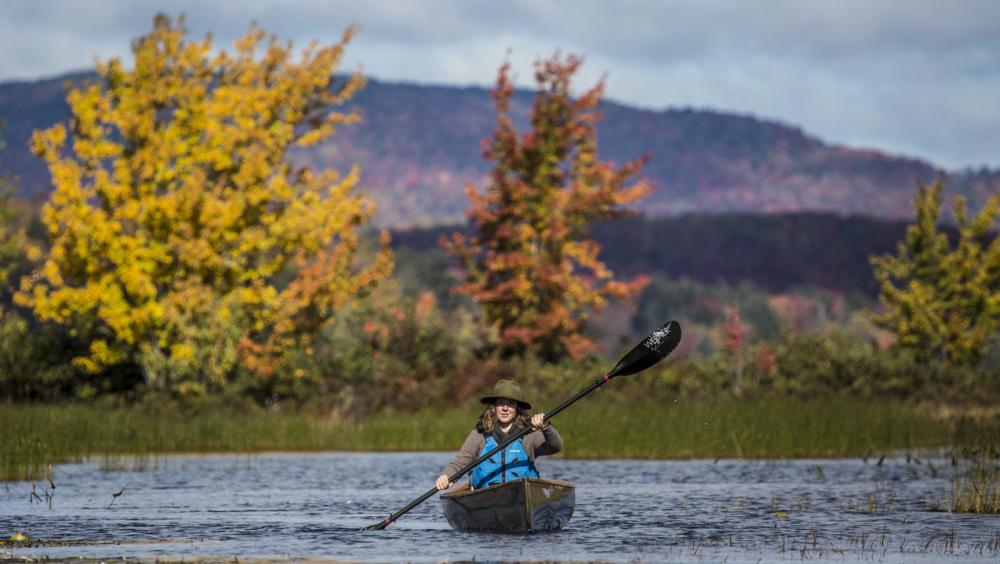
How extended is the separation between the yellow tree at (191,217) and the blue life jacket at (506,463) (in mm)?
18993

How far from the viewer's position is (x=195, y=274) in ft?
119

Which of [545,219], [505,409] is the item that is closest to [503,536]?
[505,409]

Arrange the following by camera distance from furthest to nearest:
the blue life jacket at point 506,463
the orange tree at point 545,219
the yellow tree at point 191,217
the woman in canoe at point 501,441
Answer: the orange tree at point 545,219, the yellow tree at point 191,217, the blue life jacket at point 506,463, the woman in canoe at point 501,441

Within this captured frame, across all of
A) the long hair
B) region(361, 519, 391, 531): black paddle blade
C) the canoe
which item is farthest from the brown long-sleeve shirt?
region(361, 519, 391, 531): black paddle blade

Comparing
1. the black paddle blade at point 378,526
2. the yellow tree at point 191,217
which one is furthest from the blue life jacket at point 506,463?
the yellow tree at point 191,217

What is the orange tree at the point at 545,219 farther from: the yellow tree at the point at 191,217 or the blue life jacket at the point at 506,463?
the blue life jacket at the point at 506,463

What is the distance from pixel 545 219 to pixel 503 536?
2534cm

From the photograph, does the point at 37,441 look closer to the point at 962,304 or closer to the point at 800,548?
the point at 800,548

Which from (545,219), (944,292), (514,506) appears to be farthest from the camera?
(944,292)

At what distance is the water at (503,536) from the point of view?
15.2m

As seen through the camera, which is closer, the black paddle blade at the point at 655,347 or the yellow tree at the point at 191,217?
the black paddle blade at the point at 655,347

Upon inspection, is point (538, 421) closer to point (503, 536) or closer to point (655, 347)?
point (503, 536)

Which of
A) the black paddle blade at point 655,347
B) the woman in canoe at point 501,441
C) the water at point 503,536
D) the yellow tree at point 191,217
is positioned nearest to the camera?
the water at point 503,536

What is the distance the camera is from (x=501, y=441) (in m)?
16.5
